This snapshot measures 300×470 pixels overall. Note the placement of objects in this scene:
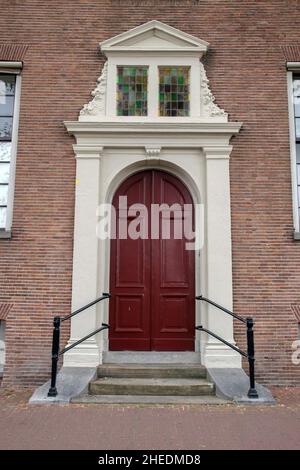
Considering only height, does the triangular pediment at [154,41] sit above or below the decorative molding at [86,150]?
above

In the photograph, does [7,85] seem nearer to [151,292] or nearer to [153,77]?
[153,77]

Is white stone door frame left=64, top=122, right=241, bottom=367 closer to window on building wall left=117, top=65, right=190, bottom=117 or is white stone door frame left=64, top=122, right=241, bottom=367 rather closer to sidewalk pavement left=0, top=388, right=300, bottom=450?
window on building wall left=117, top=65, right=190, bottom=117

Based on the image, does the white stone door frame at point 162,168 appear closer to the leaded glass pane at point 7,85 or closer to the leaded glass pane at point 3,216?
the leaded glass pane at point 3,216

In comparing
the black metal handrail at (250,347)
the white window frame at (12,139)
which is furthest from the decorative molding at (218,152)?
the white window frame at (12,139)

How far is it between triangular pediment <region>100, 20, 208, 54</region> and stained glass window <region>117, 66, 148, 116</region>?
38cm

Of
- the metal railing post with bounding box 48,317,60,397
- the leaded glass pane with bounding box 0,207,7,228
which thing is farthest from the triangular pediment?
the metal railing post with bounding box 48,317,60,397

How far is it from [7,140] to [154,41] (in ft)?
10.9

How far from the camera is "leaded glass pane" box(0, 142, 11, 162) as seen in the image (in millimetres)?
7289

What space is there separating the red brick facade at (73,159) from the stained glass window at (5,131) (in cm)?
35

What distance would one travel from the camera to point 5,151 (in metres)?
7.31

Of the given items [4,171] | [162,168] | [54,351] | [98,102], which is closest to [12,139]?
[4,171]

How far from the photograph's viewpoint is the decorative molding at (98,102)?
23.4ft

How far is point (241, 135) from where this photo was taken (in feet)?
23.3

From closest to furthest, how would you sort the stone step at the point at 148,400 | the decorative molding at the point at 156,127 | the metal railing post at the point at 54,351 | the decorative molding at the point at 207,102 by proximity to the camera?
the stone step at the point at 148,400, the metal railing post at the point at 54,351, the decorative molding at the point at 156,127, the decorative molding at the point at 207,102
